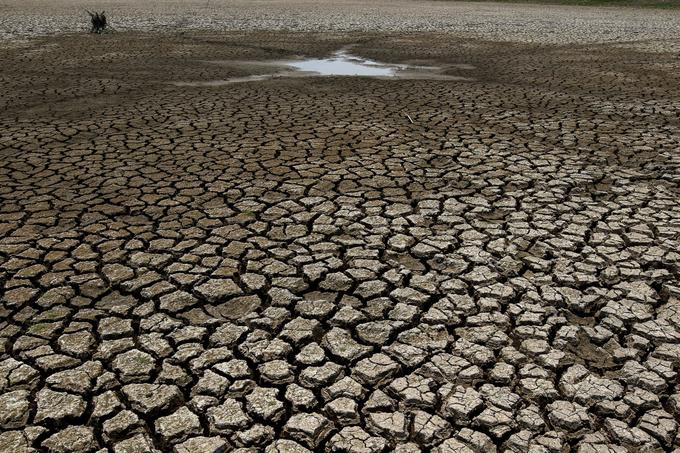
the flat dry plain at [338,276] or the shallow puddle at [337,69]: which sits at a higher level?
the shallow puddle at [337,69]

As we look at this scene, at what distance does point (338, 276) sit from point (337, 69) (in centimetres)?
860

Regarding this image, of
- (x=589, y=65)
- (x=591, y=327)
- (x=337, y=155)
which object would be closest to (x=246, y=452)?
(x=591, y=327)

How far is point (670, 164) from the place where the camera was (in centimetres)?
579

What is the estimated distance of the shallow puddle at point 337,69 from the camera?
10641 mm

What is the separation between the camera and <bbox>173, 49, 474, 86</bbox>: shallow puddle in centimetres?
1064

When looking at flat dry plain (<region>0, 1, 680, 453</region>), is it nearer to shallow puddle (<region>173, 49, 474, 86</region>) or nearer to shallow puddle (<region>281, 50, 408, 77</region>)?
shallow puddle (<region>173, 49, 474, 86</region>)

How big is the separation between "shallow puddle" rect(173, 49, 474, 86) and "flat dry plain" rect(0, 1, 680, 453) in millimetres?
2301

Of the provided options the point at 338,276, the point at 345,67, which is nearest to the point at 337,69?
the point at 345,67

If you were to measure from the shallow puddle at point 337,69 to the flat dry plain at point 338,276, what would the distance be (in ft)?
7.55

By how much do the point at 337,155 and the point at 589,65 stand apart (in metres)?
8.21

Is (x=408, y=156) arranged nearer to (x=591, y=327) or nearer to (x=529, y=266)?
(x=529, y=266)

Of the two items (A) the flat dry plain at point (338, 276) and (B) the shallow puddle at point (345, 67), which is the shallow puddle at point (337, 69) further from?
(A) the flat dry plain at point (338, 276)

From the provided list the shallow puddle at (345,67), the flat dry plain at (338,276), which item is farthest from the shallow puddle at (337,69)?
the flat dry plain at (338,276)

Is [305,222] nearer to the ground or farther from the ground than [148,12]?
nearer to the ground
